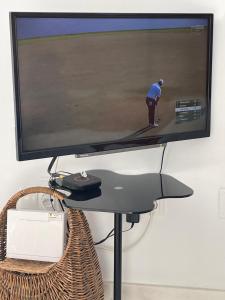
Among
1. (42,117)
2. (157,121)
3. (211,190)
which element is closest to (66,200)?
(42,117)

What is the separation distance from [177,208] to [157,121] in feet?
1.71

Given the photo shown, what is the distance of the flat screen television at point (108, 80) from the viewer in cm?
182

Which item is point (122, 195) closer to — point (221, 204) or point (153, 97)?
point (153, 97)

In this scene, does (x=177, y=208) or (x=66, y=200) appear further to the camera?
(x=177, y=208)

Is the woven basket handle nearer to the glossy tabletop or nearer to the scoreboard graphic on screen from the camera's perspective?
the glossy tabletop

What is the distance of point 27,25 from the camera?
5.78 ft

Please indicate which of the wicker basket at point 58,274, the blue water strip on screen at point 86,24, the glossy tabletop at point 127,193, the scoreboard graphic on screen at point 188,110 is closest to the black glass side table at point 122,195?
the glossy tabletop at point 127,193

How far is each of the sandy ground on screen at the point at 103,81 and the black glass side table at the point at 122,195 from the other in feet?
0.67

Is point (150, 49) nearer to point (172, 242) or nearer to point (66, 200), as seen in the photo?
point (66, 200)

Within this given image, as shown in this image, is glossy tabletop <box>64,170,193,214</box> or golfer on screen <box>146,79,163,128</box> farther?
golfer on screen <box>146,79,163,128</box>

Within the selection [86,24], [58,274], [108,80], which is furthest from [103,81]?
[58,274]

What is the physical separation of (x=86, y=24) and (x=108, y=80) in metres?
0.23

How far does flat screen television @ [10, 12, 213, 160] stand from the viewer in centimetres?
182

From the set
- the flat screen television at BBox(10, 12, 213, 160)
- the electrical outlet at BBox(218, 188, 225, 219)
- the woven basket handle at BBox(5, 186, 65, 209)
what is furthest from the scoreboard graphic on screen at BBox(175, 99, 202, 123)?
the woven basket handle at BBox(5, 186, 65, 209)
